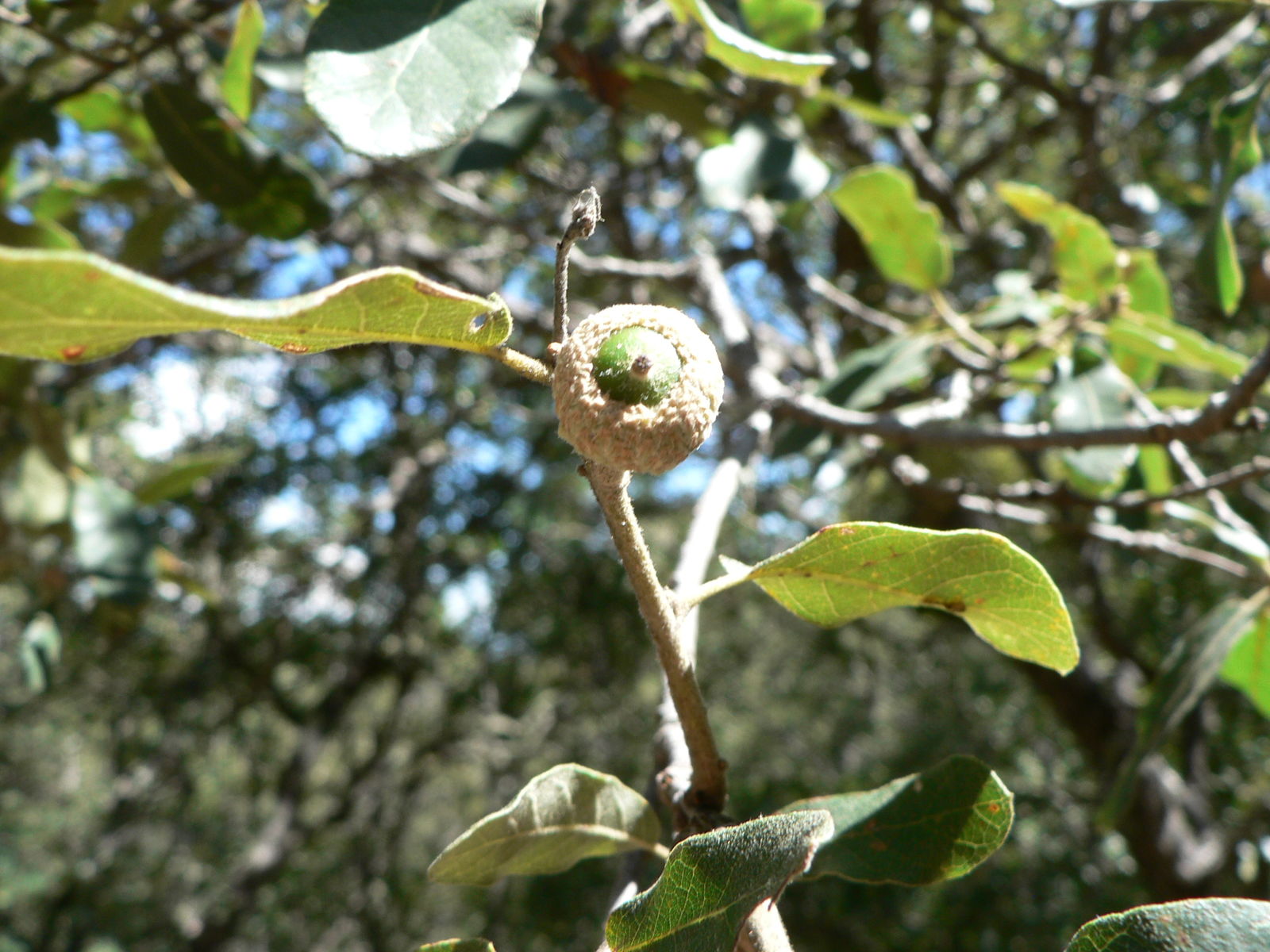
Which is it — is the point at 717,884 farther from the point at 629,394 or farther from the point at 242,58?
the point at 242,58

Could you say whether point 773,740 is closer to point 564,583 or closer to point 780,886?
point 564,583

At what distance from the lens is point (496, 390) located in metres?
4.24

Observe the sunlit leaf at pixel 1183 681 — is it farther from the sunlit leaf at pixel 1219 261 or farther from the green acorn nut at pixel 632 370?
the green acorn nut at pixel 632 370

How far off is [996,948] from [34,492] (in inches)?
216

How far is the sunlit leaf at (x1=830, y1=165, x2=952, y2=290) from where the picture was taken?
5.75 feet

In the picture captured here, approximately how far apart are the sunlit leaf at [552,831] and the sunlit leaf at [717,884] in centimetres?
11

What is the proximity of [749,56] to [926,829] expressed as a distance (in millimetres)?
904

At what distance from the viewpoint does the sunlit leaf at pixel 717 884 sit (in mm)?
591

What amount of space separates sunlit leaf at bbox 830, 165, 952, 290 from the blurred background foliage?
120mm

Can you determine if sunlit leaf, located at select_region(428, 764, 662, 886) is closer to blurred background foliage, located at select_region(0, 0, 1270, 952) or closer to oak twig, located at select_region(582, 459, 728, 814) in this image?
oak twig, located at select_region(582, 459, 728, 814)

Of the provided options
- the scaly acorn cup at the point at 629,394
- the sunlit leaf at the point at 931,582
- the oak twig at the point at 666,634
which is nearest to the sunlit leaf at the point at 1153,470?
the sunlit leaf at the point at 931,582

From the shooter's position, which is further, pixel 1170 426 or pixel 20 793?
pixel 20 793

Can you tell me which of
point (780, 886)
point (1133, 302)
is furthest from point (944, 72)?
point (780, 886)

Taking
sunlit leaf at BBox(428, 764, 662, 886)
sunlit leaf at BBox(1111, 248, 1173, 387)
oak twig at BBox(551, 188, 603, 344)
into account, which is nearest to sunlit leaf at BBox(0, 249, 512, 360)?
oak twig at BBox(551, 188, 603, 344)
